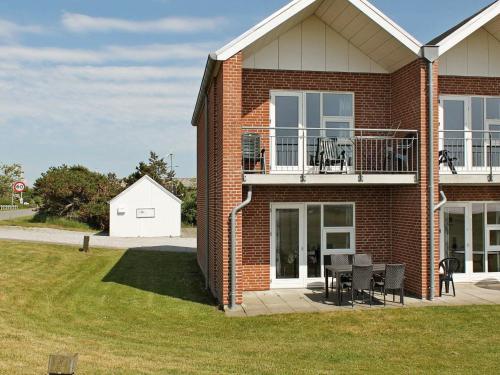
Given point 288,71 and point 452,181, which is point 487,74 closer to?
point 452,181

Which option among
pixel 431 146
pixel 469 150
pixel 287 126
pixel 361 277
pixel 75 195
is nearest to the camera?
pixel 361 277

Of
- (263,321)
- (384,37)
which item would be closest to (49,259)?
(263,321)

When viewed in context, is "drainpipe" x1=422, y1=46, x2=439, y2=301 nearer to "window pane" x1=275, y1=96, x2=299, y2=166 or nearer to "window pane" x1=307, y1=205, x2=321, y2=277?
"window pane" x1=307, y1=205, x2=321, y2=277

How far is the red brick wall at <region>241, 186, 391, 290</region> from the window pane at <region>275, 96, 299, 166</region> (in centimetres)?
84

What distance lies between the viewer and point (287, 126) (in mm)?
13469

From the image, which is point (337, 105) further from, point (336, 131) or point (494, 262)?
point (494, 262)

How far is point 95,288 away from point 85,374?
7.90m

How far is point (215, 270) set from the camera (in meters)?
13.0

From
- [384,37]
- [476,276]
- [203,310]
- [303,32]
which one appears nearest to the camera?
[203,310]

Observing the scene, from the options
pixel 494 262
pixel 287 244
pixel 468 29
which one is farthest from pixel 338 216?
pixel 468 29

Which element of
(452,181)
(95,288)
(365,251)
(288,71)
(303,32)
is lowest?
(95,288)

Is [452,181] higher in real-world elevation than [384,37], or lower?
lower

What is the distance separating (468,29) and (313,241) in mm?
7062

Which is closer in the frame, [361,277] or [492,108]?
[361,277]
